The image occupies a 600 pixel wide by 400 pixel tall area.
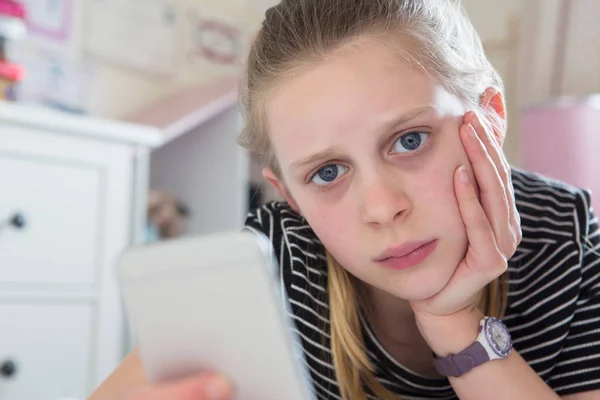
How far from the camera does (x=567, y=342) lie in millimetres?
784

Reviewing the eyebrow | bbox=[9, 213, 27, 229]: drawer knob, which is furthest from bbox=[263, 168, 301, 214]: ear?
bbox=[9, 213, 27, 229]: drawer knob

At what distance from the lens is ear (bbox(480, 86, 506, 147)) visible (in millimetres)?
759

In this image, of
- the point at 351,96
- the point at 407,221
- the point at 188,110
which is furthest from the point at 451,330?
the point at 188,110

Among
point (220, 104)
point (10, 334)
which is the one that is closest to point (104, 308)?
point (10, 334)

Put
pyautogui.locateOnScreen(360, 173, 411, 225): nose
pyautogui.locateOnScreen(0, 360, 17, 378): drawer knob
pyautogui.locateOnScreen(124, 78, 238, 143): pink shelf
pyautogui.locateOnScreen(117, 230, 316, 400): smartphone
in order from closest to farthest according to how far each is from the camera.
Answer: pyautogui.locateOnScreen(117, 230, 316, 400): smartphone → pyautogui.locateOnScreen(360, 173, 411, 225): nose → pyautogui.locateOnScreen(0, 360, 17, 378): drawer knob → pyautogui.locateOnScreen(124, 78, 238, 143): pink shelf

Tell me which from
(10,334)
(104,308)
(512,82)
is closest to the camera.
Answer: (10,334)

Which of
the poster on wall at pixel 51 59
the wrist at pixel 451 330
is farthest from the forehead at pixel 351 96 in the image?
the poster on wall at pixel 51 59

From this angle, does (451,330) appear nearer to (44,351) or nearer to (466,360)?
(466,360)

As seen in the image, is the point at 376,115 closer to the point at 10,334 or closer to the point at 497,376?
the point at 497,376

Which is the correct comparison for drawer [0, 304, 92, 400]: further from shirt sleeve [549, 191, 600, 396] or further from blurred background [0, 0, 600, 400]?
shirt sleeve [549, 191, 600, 396]

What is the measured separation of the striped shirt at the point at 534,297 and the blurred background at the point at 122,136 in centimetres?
22

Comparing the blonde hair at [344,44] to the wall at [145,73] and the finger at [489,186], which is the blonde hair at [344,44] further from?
the wall at [145,73]

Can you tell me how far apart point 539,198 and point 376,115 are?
35cm

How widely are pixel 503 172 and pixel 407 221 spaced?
140 mm
